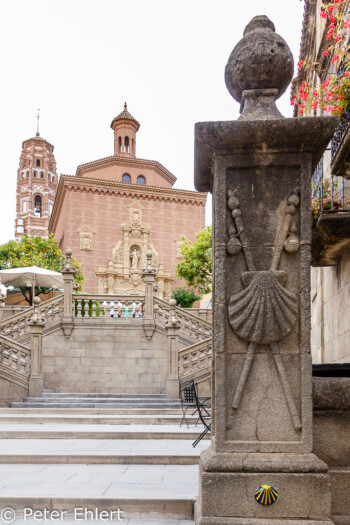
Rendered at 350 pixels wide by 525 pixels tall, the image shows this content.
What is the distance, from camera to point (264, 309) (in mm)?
3807

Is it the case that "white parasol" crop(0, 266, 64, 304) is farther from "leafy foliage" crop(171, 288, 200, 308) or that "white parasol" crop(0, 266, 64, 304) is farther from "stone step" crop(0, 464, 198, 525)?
"stone step" crop(0, 464, 198, 525)

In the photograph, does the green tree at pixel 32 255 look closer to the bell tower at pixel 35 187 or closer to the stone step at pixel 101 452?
the stone step at pixel 101 452

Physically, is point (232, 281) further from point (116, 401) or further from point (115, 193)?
point (115, 193)

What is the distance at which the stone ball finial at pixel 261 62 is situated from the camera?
4.05 metres

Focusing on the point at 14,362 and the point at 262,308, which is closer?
the point at 262,308

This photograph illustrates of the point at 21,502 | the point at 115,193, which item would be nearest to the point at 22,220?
the point at 115,193

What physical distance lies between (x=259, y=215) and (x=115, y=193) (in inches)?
1711

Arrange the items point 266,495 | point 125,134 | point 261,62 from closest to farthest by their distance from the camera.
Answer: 1. point 266,495
2. point 261,62
3. point 125,134

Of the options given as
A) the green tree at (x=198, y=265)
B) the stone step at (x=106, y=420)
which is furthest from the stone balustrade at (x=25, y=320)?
the green tree at (x=198, y=265)

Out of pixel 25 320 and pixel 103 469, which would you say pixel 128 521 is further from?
pixel 25 320

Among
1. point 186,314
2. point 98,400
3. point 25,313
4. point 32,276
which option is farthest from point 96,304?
point 98,400

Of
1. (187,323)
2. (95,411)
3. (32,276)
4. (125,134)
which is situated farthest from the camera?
(125,134)

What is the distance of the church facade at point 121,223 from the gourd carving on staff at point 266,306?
127ft

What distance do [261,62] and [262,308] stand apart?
188 cm
